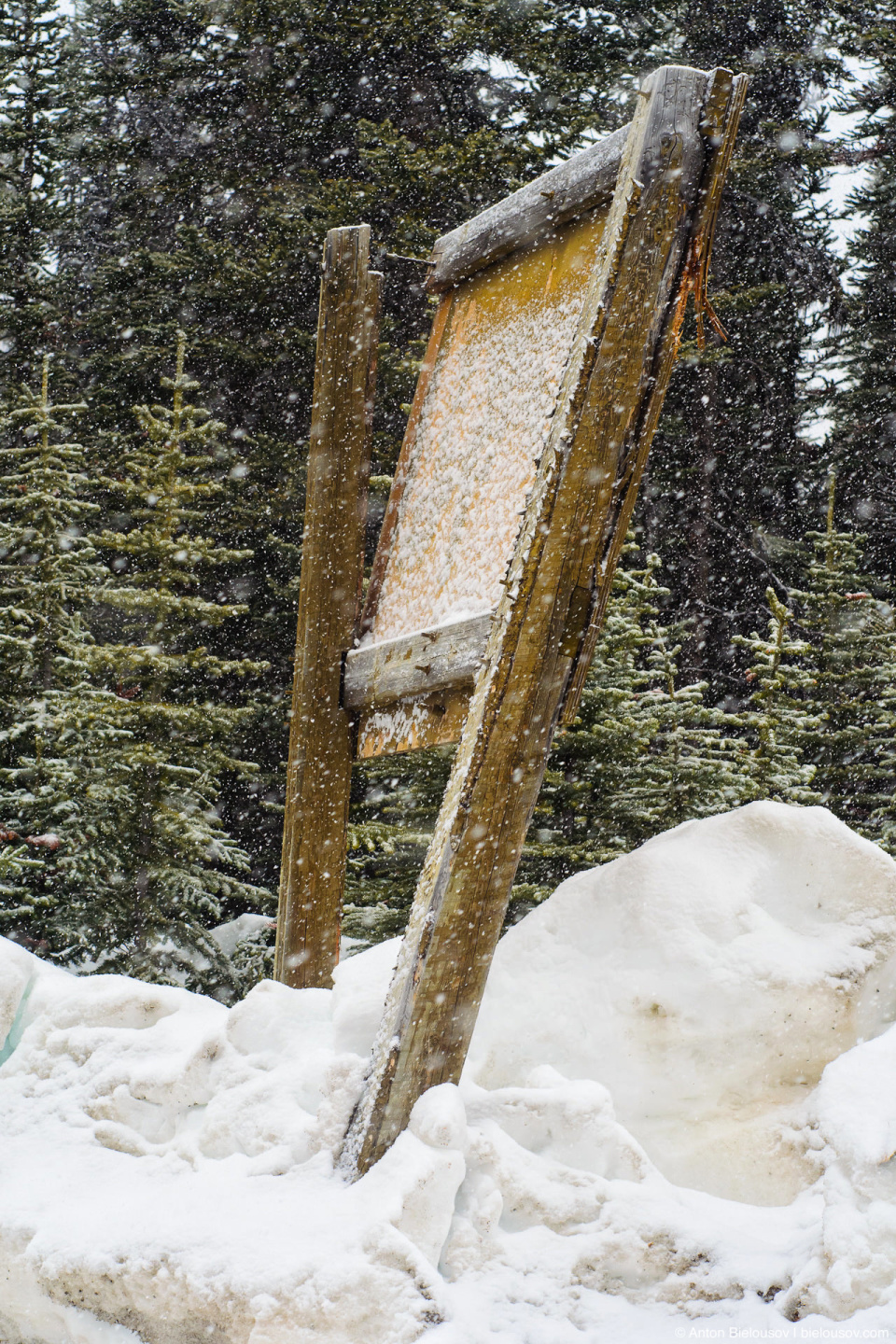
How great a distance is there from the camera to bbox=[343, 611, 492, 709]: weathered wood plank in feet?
6.71

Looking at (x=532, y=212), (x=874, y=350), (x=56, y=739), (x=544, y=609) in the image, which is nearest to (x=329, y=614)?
(x=544, y=609)

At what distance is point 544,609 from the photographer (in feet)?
5.98

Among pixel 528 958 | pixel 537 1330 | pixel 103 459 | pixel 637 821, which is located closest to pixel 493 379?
pixel 528 958

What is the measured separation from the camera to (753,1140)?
2062 millimetres

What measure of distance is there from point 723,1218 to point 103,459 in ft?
33.3

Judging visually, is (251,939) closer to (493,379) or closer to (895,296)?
(493,379)

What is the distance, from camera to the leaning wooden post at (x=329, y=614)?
2.65 metres

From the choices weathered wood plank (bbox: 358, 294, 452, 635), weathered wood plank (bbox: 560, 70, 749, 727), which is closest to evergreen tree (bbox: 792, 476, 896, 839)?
weathered wood plank (bbox: 358, 294, 452, 635)

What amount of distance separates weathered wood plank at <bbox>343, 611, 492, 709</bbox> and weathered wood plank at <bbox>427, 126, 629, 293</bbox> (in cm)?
93

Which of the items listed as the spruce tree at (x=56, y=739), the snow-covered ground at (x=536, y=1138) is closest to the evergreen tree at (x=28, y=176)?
the spruce tree at (x=56, y=739)

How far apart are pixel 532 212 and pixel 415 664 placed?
1.07 m

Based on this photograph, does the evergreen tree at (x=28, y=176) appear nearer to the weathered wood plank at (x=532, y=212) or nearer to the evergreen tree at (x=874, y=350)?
the evergreen tree at (x=874, y=350)

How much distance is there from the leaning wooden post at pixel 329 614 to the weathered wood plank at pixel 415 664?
106mm

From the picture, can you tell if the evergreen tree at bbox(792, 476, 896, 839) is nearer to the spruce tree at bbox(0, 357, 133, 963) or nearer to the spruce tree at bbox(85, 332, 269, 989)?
the spruce tree at bbox(85, 332, 269, 989)
